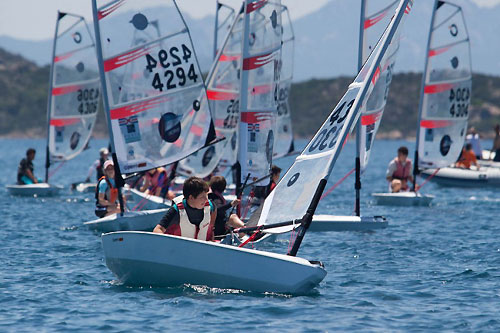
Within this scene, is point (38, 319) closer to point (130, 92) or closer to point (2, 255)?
point (2, 255)

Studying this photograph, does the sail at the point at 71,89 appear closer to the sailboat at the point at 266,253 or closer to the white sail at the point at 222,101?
the white sail at the point at 222,101

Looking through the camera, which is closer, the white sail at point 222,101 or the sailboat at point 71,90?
the white sail at point 222,101

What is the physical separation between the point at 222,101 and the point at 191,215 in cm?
1405

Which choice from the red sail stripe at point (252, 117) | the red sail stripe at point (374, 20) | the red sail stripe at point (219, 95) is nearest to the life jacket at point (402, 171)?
the red sail stripe at point (219, 95)

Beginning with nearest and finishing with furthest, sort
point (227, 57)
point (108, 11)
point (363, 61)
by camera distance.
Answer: point (108, 11), point (363, 61), point (227, 57)

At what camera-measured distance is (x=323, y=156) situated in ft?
35.7

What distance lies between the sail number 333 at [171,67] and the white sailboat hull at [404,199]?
8.17m

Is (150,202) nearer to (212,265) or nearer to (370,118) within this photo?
(370,118)

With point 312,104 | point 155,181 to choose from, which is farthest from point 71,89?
point 312,104

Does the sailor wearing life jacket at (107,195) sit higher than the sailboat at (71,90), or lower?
lower

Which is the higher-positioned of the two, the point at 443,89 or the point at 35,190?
the point at 443,89

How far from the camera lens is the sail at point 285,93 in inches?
1034

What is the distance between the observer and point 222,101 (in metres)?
24.6

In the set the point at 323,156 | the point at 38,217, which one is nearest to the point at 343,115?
the point at 323,156
